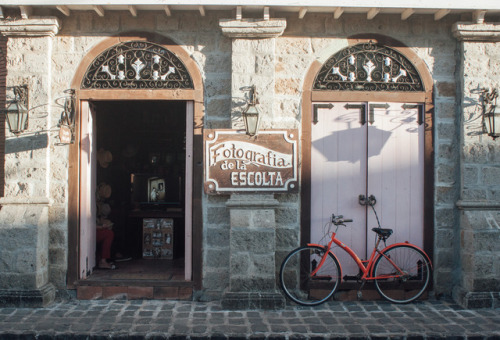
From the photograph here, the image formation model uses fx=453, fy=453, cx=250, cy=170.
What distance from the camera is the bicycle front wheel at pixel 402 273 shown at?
5.91 metres

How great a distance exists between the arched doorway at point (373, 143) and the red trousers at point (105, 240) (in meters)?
3.30

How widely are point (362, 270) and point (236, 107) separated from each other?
268cm

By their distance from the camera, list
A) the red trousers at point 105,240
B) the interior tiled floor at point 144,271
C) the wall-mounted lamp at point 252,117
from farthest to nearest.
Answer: the red trousers at point 105,240, the interior tiled floor at point 144,271, the wall-mounted lamp at point 252,117

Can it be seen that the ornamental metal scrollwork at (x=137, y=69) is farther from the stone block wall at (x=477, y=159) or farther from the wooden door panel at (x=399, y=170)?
the stone block wall at (x=477, y=159)

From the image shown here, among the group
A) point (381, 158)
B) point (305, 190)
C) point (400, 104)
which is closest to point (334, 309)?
point (305, 190)

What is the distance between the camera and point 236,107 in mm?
5898

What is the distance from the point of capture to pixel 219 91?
19.9ft

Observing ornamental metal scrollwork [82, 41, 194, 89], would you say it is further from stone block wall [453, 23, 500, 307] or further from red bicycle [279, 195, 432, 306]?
stone block wall [453, 23, 500, 307]

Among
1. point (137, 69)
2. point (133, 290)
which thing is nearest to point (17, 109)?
point (137, 69)

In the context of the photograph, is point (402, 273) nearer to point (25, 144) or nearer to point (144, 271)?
point (144, 271)

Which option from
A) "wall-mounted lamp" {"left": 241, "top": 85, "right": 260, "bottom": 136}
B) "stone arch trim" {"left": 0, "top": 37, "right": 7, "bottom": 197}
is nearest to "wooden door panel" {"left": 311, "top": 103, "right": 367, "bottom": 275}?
"wall-mounted lamp" {"left": 241, "top": 85, "right": 260, "bottom": 136}

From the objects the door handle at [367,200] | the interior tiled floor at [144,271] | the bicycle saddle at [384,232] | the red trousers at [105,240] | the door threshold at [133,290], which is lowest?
the door threshold at [133,290]

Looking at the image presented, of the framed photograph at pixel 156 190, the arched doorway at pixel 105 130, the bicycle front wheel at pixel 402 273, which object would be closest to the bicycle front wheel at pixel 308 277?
the bicycle front wheel at pixel 402 273

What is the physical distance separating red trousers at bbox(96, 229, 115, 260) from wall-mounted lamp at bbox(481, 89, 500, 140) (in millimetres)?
5753
